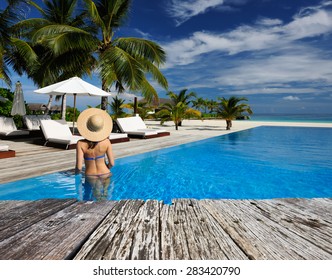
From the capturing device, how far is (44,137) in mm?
9375

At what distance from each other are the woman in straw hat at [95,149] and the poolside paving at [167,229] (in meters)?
2.01

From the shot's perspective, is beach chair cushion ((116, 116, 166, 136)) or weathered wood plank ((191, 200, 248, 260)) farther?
beach chair cushion ((116, 116, 166, 136))

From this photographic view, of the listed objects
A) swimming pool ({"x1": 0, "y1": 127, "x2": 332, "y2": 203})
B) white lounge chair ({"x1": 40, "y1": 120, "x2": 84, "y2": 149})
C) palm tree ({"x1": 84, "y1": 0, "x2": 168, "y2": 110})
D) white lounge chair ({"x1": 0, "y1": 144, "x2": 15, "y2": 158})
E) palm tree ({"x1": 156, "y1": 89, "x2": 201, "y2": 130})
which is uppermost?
palm tree ({"x1": 84, "y1": 0, "x2": 168, "y2": 110})

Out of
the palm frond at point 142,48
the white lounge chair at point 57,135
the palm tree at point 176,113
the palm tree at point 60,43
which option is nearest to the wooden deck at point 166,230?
the white lounge chair at point 57,135

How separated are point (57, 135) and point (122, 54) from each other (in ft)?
19.2

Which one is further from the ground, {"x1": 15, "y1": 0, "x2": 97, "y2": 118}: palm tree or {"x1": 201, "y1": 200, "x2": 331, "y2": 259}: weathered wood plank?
{"x1": 15, "y1": 0, "x2": 97, "y2": 118}: palm tree

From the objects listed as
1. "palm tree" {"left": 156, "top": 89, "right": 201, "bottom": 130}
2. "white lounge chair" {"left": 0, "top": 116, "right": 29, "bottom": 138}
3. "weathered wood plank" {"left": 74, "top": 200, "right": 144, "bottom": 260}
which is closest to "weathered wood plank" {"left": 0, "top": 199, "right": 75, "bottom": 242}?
"weathered wood plank" {"left": 74, "top": 200, "right": 144, "bottom": 260}

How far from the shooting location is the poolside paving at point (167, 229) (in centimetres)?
125

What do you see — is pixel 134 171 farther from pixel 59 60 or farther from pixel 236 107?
pixel 236 107

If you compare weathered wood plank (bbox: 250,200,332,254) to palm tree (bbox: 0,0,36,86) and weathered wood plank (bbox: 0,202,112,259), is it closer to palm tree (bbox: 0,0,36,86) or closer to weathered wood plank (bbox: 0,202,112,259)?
weathered wood plank (bbox: 0,202,112,259)

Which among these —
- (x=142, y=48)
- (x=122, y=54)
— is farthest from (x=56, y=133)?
(x=142, y=48)

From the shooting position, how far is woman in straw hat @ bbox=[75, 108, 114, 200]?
3.83 metres

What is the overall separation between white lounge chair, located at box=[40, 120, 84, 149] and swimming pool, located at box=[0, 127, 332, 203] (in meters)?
2.21

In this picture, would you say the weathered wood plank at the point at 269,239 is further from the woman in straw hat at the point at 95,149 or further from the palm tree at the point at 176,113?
the palm tree at the point at 176,113
